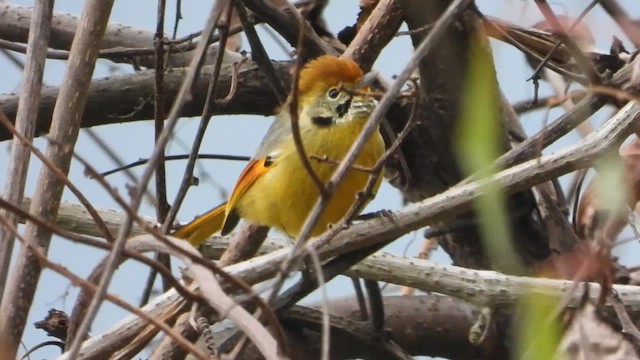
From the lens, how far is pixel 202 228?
3.53 meters

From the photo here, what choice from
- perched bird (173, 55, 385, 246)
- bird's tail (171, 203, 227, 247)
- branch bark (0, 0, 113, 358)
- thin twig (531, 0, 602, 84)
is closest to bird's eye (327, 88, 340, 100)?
perched bird (173, 55, 385, 246)

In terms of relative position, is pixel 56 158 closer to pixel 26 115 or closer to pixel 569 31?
pixel 26 115

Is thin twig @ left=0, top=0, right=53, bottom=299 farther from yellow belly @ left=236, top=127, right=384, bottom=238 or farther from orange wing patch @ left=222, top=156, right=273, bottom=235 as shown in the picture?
orange wing patch @ left=222, top=156, right=273, bottom=235

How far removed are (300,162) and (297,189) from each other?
9 cm

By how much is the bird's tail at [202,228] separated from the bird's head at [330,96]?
405 millimetres

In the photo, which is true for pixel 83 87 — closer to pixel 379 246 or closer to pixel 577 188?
pixel 379 246

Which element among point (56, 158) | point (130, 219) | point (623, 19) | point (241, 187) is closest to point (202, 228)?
point (241, 187)

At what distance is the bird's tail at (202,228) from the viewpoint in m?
3.49

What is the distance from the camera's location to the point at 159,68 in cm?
281

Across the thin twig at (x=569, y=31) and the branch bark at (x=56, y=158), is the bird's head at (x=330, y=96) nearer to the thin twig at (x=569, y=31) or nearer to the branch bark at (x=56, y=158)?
the thin twig at (x=569, y=31)

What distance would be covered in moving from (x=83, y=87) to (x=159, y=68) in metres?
0.50

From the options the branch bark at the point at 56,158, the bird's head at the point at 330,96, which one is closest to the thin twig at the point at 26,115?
the branch bark at the point at 56,158

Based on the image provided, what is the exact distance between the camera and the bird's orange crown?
330 cm

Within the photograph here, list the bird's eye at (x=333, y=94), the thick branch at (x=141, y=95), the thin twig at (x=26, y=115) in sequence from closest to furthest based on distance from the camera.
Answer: the thin twig at (x=26, y=115), the bird's eye at (x=333, y=94), the thick branch at (x=141, y=95)
